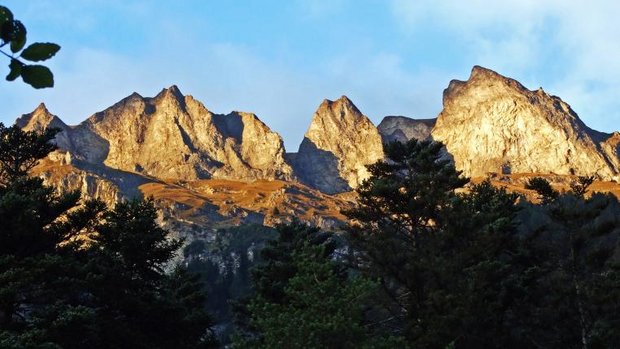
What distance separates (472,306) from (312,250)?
20.5 feet

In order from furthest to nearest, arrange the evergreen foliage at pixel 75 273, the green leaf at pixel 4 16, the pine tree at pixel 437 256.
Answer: the pine tree at pixel 437 256 < the evergreen foliage at pixel 75 273 < the green leaf at pixel 4 16

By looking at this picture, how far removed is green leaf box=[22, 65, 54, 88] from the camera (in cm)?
273

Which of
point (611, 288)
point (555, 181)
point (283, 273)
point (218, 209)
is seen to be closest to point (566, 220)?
point (611, 288)

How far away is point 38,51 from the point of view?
2742 millimetres

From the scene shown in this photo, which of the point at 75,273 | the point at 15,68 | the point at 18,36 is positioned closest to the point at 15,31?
the point at 18,36

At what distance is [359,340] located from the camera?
17125mm

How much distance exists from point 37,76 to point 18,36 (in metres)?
0.17

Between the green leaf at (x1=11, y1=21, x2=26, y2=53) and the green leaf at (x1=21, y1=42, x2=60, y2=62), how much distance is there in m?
0.03

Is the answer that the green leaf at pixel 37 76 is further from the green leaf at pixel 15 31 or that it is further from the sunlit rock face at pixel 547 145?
the sunlit rock face at pixel 547 145

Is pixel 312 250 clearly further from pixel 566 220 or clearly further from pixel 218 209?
pixel 218 209

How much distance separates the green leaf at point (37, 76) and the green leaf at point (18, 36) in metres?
0.08

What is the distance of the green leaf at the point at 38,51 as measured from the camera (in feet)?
8.96

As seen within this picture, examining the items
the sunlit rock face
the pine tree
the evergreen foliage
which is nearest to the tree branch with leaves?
the evergreen foliage

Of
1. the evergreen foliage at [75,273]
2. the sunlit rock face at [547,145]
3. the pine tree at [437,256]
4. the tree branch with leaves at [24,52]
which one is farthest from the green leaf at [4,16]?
the sunlit rock face at [547,145]
